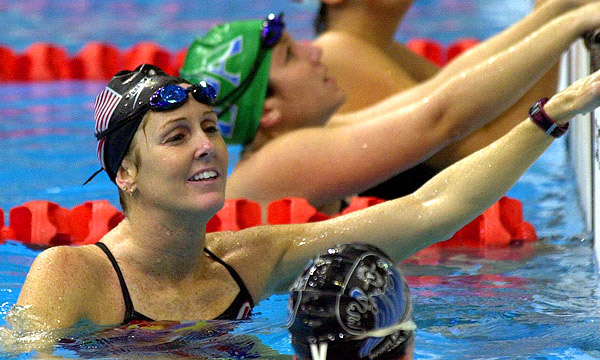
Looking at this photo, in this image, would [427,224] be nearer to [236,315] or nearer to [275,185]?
[236,315]

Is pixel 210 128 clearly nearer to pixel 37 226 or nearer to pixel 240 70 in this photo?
pixel 240 70

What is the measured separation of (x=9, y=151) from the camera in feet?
19.4

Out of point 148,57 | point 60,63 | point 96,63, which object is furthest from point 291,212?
point 60,63

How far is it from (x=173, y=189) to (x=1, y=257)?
1.54 m

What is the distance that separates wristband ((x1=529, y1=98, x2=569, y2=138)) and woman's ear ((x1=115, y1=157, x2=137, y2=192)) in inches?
38.6

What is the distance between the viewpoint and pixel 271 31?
3807 millimetres

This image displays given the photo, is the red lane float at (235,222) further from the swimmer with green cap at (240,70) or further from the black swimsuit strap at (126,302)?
the black swimsuit strap at (126,302)

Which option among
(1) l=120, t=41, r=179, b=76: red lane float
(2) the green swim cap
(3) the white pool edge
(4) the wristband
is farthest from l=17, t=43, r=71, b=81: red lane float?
(4) the wristband

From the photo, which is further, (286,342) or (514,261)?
(514,261)

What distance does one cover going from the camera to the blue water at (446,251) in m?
2.66

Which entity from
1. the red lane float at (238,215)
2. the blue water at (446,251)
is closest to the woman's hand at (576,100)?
the blue water at (446,251)

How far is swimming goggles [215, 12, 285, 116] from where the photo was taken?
3807mm

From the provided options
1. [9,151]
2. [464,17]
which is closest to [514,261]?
[9,151]

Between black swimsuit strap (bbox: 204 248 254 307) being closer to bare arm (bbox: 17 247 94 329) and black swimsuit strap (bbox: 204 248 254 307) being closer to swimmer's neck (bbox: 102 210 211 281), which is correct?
swimmer's neck (bbox: 102 210 211 281)
